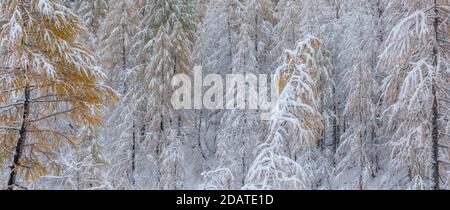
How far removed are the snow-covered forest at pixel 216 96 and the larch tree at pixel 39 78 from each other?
0.09ft

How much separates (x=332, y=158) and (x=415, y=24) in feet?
66.4

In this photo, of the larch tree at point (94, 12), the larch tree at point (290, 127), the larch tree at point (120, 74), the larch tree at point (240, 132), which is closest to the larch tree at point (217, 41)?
the larch tree at point (240, 132)

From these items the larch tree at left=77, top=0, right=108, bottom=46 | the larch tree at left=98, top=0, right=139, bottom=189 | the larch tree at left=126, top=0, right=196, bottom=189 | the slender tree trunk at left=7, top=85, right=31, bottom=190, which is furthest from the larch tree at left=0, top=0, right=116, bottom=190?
the larch tree at left=77, top=0, right=108, bottom=46

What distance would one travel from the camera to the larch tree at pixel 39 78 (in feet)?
26.7

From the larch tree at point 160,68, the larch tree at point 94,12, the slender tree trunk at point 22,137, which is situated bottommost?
the slender tree trunk at point 22,137

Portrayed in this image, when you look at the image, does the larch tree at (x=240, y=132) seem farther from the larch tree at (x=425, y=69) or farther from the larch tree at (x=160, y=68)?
the larch tree at (x=425, y=69)

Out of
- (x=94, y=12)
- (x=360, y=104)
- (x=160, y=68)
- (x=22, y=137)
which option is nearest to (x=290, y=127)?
(x=22, y=137)

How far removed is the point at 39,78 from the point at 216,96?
2388cm

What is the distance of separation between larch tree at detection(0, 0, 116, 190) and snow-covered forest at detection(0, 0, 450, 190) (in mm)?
28

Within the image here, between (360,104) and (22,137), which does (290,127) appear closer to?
(22,137)

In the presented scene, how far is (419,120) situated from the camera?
1078 centimetres

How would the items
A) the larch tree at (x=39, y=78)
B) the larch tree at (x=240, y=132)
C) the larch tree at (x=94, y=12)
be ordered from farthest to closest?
the larch tree at (x=94, y=12) < the larch tree at (x=240, y=132) < the larch tree at (x=39, y=78)
